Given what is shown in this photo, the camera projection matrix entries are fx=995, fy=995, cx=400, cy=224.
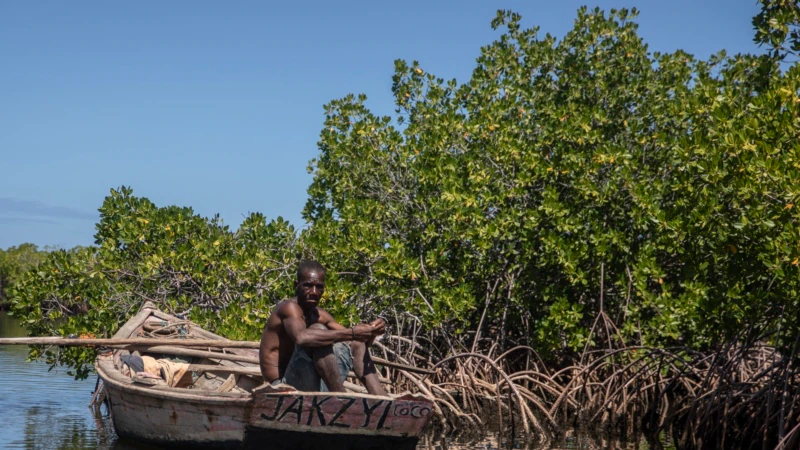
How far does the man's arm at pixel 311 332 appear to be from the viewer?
6305mm

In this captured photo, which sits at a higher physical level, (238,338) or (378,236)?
(378,236)

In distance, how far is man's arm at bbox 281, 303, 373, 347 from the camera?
630 cm

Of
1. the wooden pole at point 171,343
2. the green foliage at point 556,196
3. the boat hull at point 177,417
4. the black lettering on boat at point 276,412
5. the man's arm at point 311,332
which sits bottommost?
the boat hull at point 177,417

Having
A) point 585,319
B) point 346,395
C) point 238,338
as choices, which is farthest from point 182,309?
point 346,395

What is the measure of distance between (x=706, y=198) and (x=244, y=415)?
4206mm

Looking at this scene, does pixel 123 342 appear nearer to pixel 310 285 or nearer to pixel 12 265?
pixel 310 285

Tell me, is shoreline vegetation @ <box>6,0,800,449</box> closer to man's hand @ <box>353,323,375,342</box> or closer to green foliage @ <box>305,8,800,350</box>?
green foliage @ <box>305,8,800,350</box>

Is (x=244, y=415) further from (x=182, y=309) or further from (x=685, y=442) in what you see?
(x=182, y=309)

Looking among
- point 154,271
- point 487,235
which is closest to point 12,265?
point 154,271

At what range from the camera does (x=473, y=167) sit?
37.8ft

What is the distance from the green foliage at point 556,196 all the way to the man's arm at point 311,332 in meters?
3.13

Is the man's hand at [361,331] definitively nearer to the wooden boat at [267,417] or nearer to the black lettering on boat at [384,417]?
the wooden boat at [267,417]

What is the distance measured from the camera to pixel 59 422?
34.5 ft

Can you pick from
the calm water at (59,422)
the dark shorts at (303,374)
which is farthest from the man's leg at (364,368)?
the calm water at (59,422)
